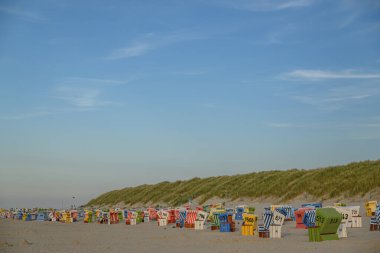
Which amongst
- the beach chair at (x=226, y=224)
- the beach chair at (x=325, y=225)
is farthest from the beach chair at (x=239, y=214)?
the beach chair at (x=325, y=225)

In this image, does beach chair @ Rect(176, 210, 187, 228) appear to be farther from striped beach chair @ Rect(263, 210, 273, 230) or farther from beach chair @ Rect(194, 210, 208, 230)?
striped beach chair @ Rect(263, 210, 273, 230)

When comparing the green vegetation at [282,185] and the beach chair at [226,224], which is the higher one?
the green vegetation at [282,185]

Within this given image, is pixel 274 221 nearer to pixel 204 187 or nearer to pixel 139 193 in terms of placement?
pixel 204 187

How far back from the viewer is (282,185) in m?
45.2

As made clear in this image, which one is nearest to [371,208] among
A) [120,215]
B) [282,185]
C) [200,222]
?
[200,222]

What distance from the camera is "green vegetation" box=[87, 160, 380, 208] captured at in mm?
36994

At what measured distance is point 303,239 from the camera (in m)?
17.4

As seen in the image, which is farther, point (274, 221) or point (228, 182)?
point (228, 182)

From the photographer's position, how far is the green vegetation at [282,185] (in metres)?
37.0

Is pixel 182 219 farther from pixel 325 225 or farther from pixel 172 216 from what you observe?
pixel 325 225

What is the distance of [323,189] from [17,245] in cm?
2670

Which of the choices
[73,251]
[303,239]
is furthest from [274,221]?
[73,251]

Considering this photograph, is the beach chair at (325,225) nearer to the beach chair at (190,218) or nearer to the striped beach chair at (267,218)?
the striped beach chair at (267,218)

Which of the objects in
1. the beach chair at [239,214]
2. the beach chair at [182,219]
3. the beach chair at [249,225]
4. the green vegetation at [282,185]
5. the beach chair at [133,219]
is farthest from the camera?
the green vegetation at [282,185]
